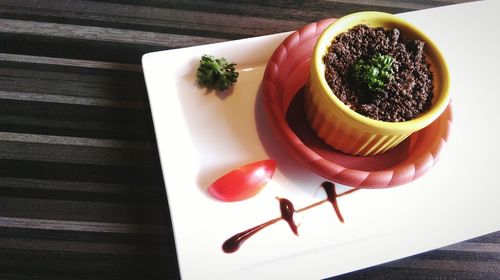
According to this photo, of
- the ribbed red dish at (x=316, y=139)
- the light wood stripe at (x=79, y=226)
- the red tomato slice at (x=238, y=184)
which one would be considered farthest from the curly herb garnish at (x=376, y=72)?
the light wood stripe at (x=79, y=226)

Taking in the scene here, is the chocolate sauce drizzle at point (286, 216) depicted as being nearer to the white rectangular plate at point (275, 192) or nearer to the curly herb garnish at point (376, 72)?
the white rectangular plate at point (275, 192)

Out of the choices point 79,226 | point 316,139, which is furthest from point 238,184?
point 79,226

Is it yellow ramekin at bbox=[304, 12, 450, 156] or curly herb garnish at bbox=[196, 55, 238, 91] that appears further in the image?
curly herb garnish at bbox=[196, 55, 238, 91]

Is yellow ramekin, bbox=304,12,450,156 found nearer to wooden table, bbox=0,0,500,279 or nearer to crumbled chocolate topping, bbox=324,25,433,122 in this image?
crumbled chocolate topping, bbox=324,25,433,122

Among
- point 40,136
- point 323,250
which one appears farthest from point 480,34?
point 40,136

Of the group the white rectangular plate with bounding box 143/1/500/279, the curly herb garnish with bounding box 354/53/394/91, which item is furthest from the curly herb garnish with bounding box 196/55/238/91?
the curly herb garnish with bounding box 354/53/394/91

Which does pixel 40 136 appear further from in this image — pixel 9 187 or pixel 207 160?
pixel 207 160
